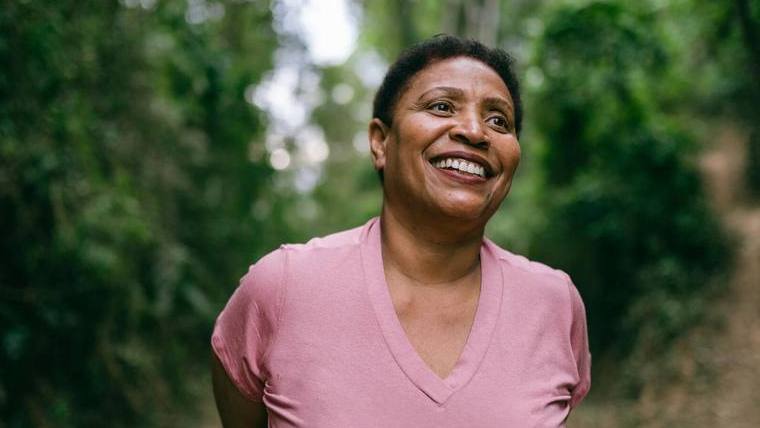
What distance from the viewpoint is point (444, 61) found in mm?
1969

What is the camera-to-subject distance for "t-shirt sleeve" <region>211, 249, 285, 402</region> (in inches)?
69.4

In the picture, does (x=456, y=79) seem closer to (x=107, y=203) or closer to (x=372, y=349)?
(x=372, y=349)

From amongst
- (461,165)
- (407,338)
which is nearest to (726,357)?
(461,165)

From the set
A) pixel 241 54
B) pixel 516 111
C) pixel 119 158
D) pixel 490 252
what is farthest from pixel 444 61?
pixel 241 54

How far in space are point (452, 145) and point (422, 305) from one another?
44cm

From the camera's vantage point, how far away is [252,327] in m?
1.77

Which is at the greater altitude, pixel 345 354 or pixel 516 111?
pixel 516 111

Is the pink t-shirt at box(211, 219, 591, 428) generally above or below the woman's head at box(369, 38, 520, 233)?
below

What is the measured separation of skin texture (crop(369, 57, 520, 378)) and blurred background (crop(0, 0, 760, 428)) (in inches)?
111

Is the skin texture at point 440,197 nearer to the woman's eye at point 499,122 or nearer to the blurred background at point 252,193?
the woman's eye at point 499,122

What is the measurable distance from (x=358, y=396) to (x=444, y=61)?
97 cm

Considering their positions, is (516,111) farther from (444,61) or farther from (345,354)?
(345,354)

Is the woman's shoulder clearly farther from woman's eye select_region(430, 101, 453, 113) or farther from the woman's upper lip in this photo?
woman's eye select_region(430, 101, 453, 113)

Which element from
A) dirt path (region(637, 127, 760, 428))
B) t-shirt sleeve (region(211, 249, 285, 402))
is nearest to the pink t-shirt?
t-shirt sleeve (region(211, 249, 285, 402))
